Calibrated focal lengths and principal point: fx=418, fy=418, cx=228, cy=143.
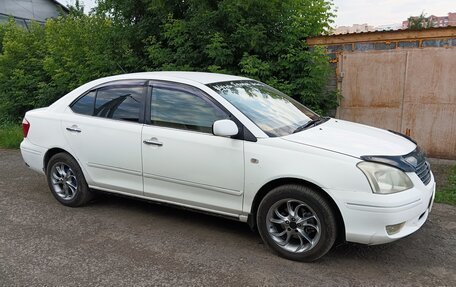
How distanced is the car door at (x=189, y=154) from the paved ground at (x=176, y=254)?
39 cm

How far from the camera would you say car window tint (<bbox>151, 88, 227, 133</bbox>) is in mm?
4074

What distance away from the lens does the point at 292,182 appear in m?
3.65

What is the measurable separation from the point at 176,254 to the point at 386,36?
5696 mm

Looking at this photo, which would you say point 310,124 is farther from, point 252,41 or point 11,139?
point 11,139

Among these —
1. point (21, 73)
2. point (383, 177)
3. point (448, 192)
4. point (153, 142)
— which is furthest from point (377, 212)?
point (21, 73)

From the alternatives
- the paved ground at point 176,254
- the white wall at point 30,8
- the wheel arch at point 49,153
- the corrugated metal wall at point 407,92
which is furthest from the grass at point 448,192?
the white wall at point 30,8

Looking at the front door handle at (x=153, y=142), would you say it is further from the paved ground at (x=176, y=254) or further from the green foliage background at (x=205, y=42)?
the green foliage background at (x=205, y=42)

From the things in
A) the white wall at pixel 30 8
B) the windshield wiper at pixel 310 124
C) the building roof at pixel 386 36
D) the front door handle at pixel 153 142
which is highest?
the white wall at pixel 30 8

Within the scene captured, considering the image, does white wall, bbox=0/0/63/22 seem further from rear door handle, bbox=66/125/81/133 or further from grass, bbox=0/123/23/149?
rear door handle, bbox=66/125/81/133

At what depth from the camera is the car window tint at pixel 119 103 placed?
4559 mm

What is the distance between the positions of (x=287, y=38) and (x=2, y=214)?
221 inches

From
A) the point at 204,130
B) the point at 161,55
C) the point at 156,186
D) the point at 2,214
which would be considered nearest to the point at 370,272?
the point at 204,130

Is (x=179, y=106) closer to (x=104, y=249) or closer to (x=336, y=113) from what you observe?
(x=104, y=249)

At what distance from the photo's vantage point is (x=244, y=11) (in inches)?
313
